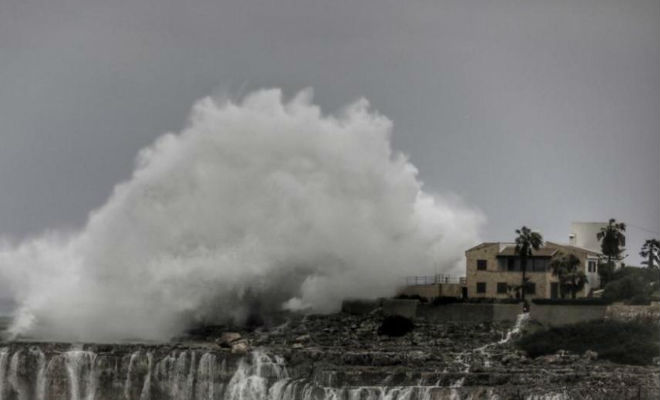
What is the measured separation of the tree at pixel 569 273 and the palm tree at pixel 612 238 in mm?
3381

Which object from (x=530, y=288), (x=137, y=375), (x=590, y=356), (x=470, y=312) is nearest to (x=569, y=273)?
(x=530, y=288)

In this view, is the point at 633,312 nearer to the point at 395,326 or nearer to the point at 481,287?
the point at 395,326

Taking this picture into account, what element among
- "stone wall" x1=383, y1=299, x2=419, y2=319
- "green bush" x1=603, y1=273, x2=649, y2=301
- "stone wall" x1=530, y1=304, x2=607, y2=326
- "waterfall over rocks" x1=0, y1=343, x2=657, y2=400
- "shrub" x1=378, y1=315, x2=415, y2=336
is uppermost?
"green bush" x1=603, y1=273, x2=649, y2=301

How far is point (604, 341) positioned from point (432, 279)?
21457mm

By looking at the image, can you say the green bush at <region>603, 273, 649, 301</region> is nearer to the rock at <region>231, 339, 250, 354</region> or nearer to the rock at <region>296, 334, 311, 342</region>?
the rock at <region>296, 334, 311, 342</region>

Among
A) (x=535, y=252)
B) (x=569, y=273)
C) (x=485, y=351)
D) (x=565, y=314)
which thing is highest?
(x=535, y=252)

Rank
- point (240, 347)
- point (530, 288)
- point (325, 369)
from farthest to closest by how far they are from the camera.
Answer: point (530, 288), point (240, 347), point (325, 369)

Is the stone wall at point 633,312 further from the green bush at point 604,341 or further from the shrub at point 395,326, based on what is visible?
the shrub at point 395,326

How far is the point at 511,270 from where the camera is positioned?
117m

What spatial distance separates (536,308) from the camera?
110 m

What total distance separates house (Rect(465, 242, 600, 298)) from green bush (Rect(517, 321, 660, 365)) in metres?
10.5

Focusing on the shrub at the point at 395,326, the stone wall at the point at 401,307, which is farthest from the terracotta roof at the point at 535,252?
the shrub at the point at 395,326

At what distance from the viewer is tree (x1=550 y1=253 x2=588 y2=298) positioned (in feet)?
375

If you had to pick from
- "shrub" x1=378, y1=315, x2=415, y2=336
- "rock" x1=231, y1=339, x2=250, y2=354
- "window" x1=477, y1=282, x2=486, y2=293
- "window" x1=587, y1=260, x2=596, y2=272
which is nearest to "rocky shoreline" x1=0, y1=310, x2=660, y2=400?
"rock" x1=231, y1=339, x2=250, y2=354
